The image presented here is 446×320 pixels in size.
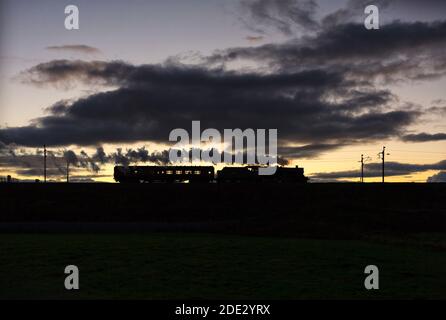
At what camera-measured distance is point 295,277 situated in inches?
623

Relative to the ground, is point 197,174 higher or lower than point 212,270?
higher

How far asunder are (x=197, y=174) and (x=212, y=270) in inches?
2169

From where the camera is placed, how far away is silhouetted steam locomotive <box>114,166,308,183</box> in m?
70.9

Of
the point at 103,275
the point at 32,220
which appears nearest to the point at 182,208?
the point at 32,220

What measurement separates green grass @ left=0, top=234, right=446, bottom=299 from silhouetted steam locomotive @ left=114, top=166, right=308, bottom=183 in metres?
46.5

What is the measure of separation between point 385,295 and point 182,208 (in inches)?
1518

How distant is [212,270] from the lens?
16.8 m

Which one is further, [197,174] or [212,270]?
[197,174]

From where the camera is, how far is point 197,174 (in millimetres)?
71812

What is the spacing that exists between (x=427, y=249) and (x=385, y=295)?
13.0 metres
